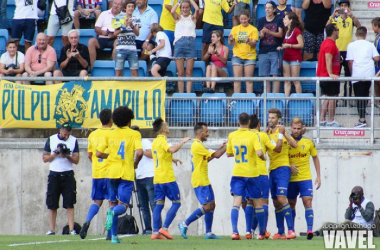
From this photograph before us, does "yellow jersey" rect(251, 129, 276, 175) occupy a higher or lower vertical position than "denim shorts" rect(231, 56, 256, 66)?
lower

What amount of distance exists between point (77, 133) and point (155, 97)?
1781 millimetres

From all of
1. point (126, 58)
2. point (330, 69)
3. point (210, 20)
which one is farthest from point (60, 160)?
point (330, 69)

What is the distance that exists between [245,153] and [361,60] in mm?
4292

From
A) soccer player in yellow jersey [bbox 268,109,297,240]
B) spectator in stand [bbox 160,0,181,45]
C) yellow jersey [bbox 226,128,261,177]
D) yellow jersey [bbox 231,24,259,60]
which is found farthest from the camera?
spectator in stand [bbox 160,0,181,45]

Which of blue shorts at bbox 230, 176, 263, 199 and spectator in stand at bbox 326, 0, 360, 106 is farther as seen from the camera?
spectator in stand at bbox 326, 0, 360, 106

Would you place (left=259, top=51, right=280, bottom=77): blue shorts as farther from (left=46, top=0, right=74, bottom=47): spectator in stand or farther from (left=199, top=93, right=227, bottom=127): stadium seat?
(left=46, top=0, right=74, bottom=47): spectator in stand

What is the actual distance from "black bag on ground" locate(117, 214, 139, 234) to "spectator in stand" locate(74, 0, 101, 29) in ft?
18.6

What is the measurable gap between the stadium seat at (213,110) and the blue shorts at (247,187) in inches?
110

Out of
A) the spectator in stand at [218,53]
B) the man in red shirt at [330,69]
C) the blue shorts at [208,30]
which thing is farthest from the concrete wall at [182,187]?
the blue shorts at [208,30]

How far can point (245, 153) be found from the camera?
12594 millimetres

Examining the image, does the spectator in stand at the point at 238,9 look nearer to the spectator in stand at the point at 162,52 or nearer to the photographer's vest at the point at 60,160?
the spectator in stand at the point at 162,52

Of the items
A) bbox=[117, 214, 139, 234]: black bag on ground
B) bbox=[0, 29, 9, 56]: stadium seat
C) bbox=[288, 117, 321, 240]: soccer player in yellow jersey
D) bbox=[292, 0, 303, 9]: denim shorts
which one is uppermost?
bbox=[292, 0, 303, 9]: denim shorts

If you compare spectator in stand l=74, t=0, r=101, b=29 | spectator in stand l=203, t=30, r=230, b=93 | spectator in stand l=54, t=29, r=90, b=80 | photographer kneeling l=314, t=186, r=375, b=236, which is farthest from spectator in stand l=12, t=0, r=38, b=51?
photographer kneeling l=314, t=186, r=375, b=236

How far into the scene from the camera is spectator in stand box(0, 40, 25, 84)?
16.6 m
